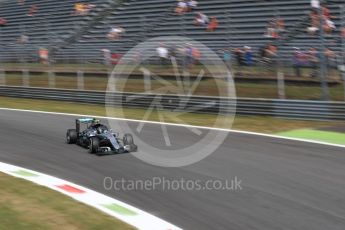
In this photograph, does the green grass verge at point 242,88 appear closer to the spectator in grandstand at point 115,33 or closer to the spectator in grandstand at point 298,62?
the spectator in grandstand at point 298,62

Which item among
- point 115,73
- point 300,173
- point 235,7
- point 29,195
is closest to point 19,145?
point 29,195

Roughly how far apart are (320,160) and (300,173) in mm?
1118

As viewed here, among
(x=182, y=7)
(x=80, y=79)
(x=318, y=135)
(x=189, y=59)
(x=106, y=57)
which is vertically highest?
(x=182, y=7)

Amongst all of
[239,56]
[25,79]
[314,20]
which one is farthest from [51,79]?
[314,20]

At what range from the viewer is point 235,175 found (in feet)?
25.3

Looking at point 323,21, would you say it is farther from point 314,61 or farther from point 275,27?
point 275,27

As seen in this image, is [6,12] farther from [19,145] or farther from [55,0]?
[19,145]

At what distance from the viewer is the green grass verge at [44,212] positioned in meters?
5.35

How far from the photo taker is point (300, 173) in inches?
306

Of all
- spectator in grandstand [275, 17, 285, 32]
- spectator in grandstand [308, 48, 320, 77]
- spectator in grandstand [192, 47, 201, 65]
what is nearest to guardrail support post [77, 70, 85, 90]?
spectator in grandstand [192, 47, 201, 65]

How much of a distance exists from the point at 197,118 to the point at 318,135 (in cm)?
383

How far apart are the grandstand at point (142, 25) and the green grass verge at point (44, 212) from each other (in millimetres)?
11277

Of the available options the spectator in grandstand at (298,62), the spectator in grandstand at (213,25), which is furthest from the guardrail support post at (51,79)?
the spectator in grandstand at (298,62)

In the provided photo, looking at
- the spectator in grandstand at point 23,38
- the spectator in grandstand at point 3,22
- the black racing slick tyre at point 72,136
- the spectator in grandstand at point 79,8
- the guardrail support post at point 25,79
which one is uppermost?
the spectator in grandstand at point 79,8
